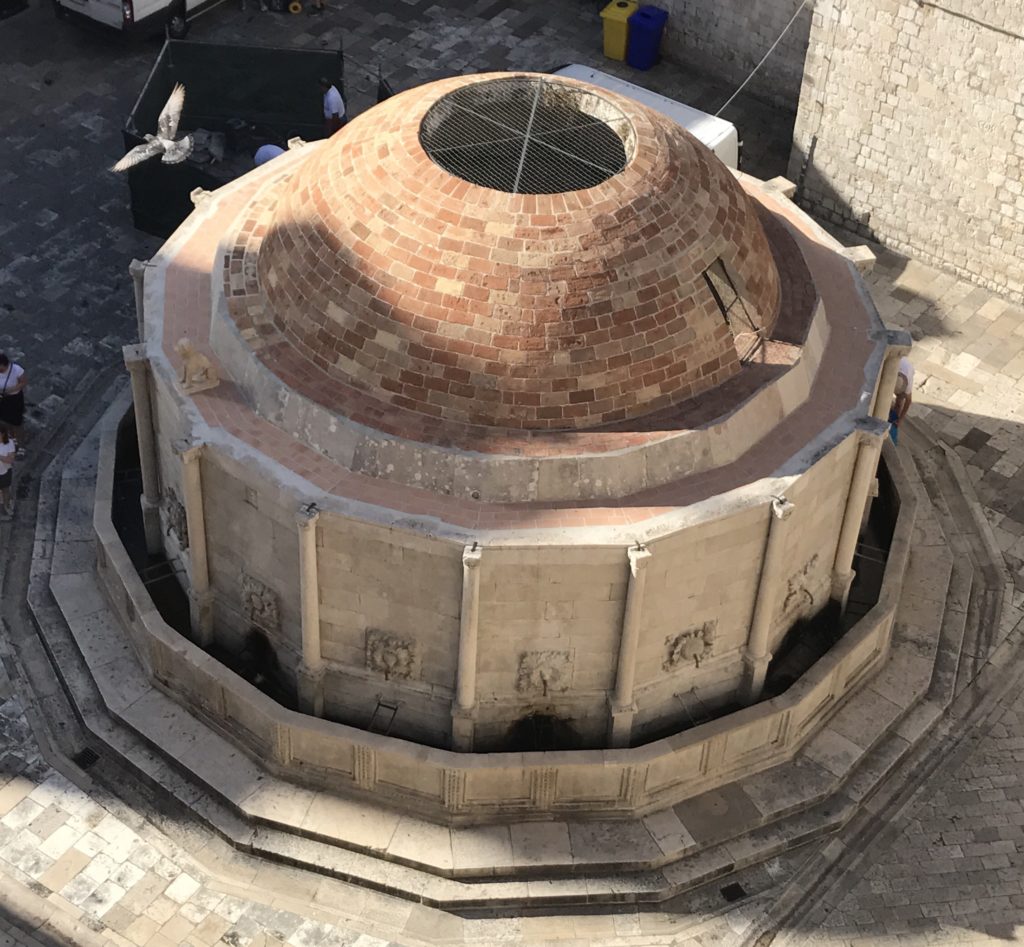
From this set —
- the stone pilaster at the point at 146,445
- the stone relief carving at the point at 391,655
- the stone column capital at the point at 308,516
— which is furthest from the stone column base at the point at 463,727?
the stone pilaster at the point at 146,445

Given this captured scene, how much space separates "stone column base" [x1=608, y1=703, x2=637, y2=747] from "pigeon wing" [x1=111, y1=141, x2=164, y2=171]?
45.6ft

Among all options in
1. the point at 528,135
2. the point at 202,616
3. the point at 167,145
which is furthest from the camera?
the point at 167,145

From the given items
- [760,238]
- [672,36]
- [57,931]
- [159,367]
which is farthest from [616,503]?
[672,36]

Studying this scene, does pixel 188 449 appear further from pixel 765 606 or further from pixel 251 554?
pixel 765 606

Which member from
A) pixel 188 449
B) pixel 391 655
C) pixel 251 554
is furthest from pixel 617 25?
pixel 391 655

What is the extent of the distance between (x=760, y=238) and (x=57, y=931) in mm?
13673

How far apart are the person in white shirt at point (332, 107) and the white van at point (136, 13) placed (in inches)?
209

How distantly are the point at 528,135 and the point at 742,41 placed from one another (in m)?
15.6

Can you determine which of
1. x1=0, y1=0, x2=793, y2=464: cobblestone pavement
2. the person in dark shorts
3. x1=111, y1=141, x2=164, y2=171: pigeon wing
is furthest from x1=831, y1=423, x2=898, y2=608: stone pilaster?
x1=111, y1=141, x2=164, y2=171: pigeon wing

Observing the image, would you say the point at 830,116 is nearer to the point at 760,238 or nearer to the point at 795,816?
the point at 760,238

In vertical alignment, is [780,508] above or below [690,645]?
above

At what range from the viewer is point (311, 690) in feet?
80.5

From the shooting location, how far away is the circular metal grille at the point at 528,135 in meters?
24.1

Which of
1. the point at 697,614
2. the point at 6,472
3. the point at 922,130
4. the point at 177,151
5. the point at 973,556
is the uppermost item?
the point at 922,130
